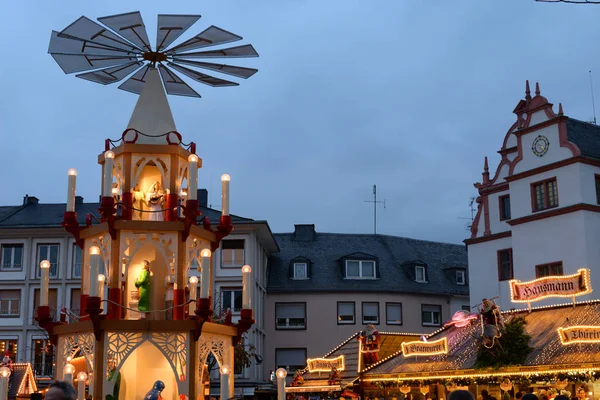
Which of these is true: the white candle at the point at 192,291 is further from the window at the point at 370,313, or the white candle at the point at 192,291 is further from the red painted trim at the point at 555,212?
the window at the point at 370,313

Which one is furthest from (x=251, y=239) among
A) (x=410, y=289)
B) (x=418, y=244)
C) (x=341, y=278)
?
(x=418, y=244)

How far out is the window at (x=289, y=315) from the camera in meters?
59.3

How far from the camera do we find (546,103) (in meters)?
37.3

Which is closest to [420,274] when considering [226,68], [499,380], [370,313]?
[370,313]

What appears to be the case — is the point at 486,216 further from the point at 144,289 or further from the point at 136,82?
the point at 144,289

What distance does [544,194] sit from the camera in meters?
37.5

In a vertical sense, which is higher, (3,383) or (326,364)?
(326,364)

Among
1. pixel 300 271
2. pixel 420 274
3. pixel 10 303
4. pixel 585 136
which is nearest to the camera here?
pixel 585 136

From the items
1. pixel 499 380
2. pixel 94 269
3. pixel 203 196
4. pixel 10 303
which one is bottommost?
pixel 499 380

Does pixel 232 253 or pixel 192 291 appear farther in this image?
pixel 232 253

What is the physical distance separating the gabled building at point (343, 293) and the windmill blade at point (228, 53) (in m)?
40.3

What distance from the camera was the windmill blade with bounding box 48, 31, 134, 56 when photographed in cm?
1888

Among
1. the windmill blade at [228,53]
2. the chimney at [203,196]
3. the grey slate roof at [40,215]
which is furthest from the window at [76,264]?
the windmill blade at [228,53]

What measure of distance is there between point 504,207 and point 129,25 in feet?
89.4
